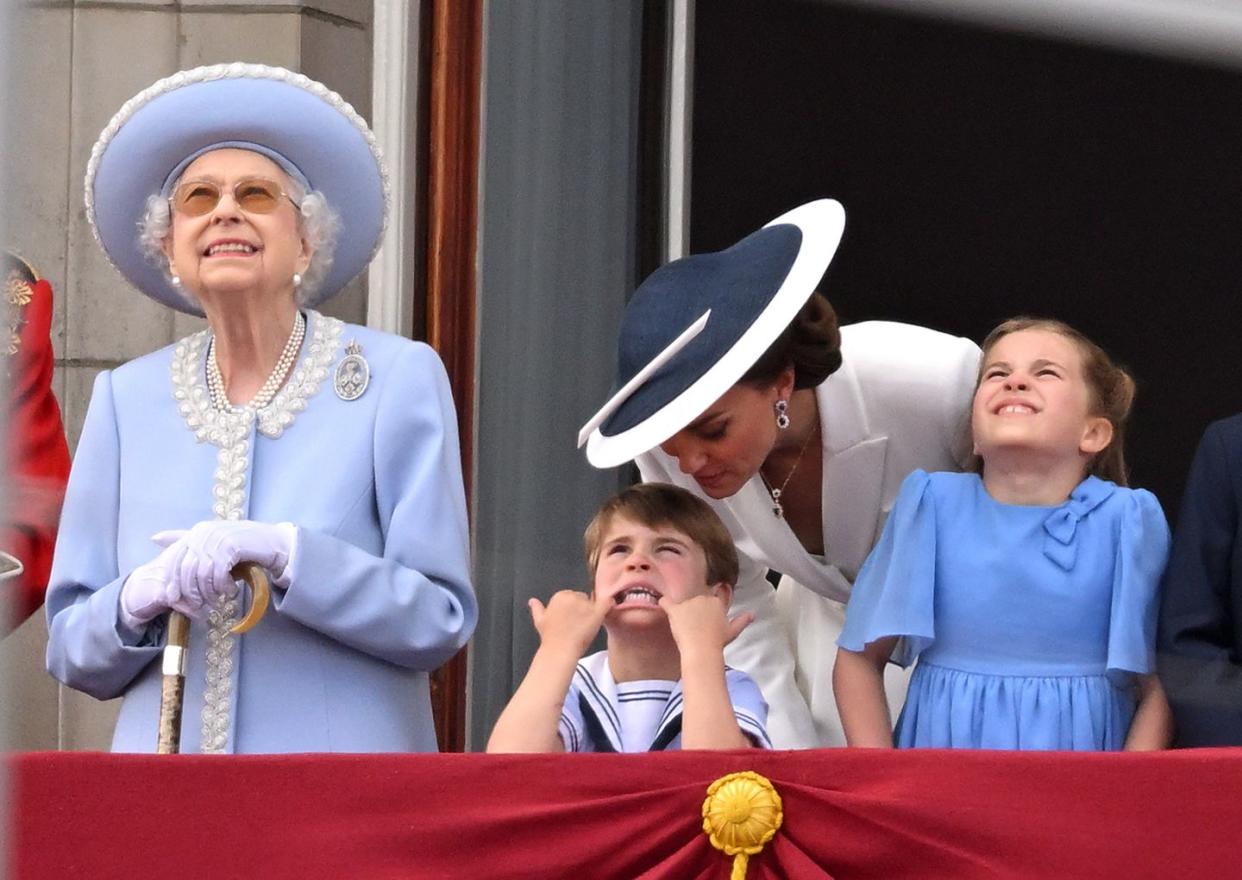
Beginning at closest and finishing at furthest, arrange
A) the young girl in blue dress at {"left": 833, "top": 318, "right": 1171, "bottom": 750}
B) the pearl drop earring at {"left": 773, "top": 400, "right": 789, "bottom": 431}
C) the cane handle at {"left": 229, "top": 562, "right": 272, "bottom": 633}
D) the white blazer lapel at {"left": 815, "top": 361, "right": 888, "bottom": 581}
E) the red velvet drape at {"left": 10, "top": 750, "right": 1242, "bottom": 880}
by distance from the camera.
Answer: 1. the red velvet drape at {"left": 10, "top": 750, "right": 1242, "bottom": 880}
2. the cane handle at {"left": 229, "top": 562, "right": 272, "bottom": 633}
3. the young girl in blue dress at {"left": 833, "top": 318, "right": 1171, "bottom": 750}
4. the pearl drop earring at {"left": 773, "top": 400, "right": 789, "bottom": 431}
5. the white blazer lapel at {"left": 815, "top": 361, "right": 888, "bottom": 581}

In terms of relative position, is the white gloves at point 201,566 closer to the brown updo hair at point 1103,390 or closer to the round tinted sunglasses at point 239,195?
the round tinted sunglasses at point 239,195

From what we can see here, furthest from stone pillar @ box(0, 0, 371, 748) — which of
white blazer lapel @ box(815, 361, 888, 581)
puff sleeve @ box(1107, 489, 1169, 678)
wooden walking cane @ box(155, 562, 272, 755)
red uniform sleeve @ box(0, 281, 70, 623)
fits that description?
puff sleeve @ box(1107, 489, 1169, 678)

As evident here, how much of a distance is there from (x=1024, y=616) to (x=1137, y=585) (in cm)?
14

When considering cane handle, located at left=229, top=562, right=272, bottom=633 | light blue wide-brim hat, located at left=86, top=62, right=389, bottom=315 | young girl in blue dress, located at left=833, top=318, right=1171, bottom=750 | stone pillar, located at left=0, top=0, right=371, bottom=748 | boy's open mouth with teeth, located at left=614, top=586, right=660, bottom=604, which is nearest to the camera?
cane handle, located at left=229, top=562, right=272, bottom=633

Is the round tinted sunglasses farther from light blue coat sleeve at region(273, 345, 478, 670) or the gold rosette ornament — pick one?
the gold rosette ornament

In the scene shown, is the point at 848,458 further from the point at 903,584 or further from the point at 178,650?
the point at 178,650

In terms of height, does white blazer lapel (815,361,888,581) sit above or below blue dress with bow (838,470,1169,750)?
above

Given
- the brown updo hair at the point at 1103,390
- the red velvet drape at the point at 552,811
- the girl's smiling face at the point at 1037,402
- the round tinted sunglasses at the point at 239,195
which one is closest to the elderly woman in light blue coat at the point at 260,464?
the round tinted sunglasses at the point at 239,195

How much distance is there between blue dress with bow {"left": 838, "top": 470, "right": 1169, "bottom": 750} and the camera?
2.61 m

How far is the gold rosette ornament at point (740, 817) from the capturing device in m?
2.23

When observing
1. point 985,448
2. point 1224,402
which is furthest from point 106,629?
point 1224,402

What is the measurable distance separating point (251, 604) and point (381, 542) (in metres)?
0.23

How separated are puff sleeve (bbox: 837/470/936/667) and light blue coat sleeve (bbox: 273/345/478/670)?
1.68ft

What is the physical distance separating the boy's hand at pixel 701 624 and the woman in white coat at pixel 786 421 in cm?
20
